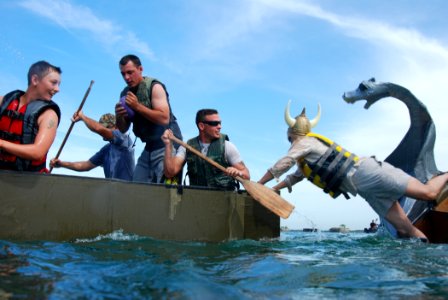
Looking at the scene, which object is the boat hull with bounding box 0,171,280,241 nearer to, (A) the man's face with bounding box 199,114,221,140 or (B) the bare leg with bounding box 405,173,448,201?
(A) the man's face with bounding box 199,114,221,140

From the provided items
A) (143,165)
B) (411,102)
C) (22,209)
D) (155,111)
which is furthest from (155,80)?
(411,102)

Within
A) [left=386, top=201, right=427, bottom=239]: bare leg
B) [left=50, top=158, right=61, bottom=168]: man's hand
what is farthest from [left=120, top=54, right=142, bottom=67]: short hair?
[left=386, top=201, right=427, bottom=239]: bare leg

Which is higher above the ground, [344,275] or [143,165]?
[143,165]

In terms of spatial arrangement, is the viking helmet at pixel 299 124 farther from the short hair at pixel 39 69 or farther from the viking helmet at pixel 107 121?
the short hair at pixel 39 69

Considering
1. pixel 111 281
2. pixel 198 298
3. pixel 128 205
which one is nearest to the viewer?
pixel 198 298

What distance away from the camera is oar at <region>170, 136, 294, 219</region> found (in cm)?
596

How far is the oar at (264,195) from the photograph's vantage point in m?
5.96

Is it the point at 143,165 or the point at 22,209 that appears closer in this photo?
the point at 22,209

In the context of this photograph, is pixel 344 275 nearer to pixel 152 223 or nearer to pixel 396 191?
pixel 152 223

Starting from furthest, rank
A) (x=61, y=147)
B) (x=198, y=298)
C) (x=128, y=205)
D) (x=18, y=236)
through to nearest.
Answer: (x=61, y=147) → (x=128, y=205) → (x=18, y=236) → (x=198, y=298)

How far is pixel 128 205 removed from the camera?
5176mm

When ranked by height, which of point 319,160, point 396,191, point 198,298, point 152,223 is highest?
point 319,160

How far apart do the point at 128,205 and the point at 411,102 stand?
597 centimetres

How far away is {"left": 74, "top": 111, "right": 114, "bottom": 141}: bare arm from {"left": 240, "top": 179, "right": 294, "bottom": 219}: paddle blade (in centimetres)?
259
